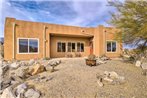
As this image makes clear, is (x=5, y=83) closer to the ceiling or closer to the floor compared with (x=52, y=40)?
closer to the floor

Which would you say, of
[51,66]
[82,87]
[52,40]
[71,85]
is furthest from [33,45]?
[82,87]

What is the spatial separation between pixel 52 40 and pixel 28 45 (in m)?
3.70

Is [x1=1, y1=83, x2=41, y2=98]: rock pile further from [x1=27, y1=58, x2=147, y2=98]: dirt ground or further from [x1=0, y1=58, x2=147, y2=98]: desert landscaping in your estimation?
[x1=27, y1=58, x2=147, y2=98]: dirt ground

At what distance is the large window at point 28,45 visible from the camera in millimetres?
17922

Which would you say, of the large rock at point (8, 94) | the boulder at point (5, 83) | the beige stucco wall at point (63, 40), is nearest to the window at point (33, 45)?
the beige stucco wall at point (63, 40)

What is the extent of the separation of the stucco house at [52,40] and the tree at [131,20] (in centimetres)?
182

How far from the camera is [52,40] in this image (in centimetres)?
2130

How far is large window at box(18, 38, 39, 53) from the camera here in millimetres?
17922

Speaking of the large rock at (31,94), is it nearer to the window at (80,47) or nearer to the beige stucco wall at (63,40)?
the beige stucco wall at (63,40)

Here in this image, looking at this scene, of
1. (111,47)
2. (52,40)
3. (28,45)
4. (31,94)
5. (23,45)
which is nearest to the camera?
(31,94)

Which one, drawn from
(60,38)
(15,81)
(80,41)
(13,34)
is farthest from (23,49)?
(15,81)

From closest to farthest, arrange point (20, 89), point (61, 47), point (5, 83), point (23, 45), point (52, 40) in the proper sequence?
point (20, 89) < point (5, 83) < point (23, 45) < point (52, 40) < point (61, 47)

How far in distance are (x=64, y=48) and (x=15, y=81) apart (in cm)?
1340

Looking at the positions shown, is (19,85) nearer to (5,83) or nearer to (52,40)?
(5,83)
